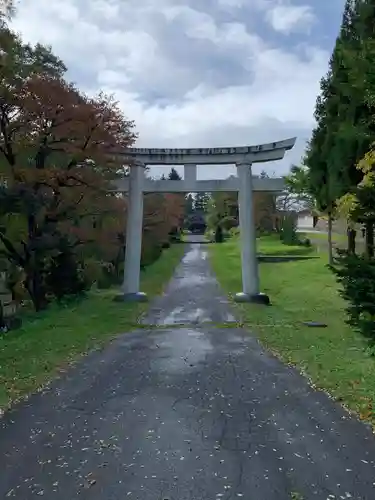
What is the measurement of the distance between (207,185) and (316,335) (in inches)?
244

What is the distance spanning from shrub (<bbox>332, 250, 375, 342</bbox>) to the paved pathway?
1.76m

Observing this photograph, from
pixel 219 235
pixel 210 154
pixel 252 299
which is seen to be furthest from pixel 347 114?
pixel 219 235

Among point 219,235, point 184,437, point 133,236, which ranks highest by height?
point 133,236

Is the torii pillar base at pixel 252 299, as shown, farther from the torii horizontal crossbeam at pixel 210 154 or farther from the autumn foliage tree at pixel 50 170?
the autumn foliage tree at pixel 50 170

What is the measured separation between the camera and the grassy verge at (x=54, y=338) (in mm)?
6254

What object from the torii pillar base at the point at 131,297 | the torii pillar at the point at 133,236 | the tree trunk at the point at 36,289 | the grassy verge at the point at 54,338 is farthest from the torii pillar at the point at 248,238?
the tree trunk at the point at 36,289

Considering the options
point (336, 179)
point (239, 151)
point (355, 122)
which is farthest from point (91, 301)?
point (355, 122)

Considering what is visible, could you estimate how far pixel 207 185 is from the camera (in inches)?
557

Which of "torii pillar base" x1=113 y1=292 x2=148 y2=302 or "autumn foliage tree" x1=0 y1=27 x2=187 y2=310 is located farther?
"torii pillar base" x1=113 y1=292 x2=148 y2=302

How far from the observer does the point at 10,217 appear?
12430 mm

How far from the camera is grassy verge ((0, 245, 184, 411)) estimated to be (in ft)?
20.5

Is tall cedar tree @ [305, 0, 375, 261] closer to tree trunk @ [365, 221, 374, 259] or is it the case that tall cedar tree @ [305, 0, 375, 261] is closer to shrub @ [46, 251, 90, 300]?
tree trunk @ [365, 221, 374, 259]

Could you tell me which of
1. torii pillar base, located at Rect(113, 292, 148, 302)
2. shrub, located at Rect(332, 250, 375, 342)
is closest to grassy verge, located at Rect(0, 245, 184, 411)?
torii pillar base, located at Rect(113, 292, 148, 302)

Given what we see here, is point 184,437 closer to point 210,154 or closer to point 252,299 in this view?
point 252,299
